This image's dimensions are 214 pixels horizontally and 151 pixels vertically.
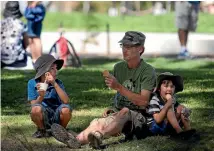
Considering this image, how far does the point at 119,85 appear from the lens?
7.06m

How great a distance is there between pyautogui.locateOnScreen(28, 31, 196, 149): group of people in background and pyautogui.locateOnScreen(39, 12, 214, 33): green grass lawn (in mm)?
14825

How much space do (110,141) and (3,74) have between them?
5.21 m

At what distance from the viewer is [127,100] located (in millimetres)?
7375

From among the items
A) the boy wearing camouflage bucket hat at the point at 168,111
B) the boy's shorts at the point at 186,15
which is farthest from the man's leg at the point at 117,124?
the boy's shorts at the point at 186,15

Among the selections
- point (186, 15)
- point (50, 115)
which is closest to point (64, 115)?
point (50, 115)

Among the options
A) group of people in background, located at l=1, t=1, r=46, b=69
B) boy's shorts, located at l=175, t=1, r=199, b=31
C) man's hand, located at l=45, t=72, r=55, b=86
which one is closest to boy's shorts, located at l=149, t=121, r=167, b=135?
man's hand, located at l=45, t=72, r=55, b=86

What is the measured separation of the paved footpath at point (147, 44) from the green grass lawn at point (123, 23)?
1984 mm

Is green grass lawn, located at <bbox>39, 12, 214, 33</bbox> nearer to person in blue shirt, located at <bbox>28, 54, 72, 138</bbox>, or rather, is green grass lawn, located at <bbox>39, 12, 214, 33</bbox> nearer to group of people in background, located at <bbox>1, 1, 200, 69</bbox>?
group of people in background, located at <bbox>1, 1, 200, 69</bbox>

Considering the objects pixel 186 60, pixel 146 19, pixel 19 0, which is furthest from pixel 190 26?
pixel 146 19

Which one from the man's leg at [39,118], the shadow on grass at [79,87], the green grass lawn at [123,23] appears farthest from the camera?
the green grass lawn at [123,23]

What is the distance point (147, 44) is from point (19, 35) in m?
6.30

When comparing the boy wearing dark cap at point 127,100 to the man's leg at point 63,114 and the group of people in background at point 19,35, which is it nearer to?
the man's leg at point 63,114

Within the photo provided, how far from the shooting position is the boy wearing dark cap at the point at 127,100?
7010 mm

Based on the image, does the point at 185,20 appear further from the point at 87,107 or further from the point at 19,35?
the point at 87,107
